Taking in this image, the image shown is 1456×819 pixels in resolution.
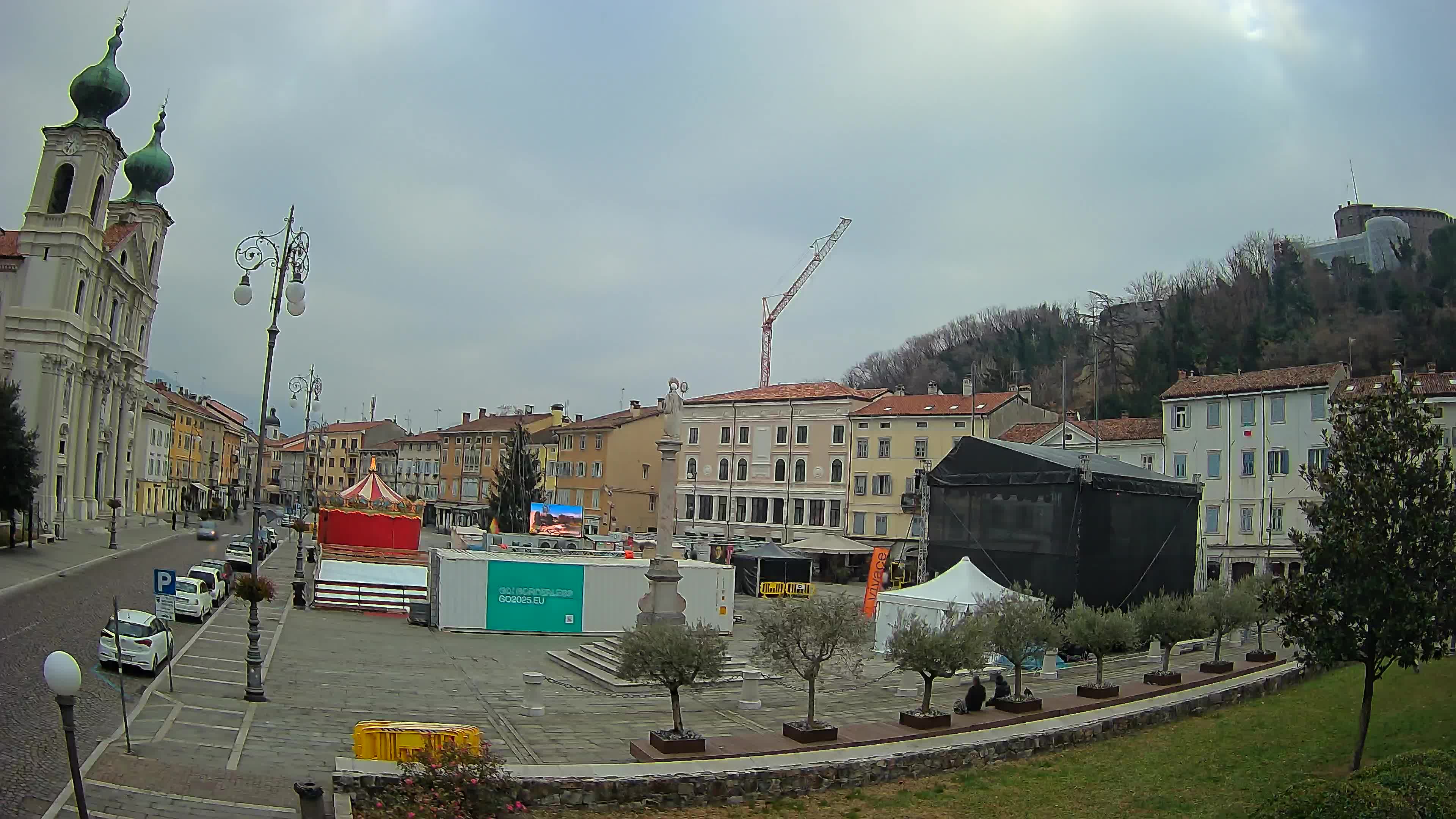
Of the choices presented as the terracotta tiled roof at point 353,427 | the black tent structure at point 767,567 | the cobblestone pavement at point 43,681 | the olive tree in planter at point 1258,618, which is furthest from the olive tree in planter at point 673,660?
the terracotta tiled roof at point 353,427

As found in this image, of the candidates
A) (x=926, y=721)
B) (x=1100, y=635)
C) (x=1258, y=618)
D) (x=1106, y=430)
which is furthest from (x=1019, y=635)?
(x=1106, y=430)

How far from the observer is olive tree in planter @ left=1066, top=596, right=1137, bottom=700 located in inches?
853

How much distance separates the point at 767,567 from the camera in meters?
48.3

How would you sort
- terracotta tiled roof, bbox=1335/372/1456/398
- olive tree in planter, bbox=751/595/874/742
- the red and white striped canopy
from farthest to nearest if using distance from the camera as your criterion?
the red and white striped canopy → terracotta tiled roof, bbox=1335/372/1456/398 → olive tree in planter, bbox=751/595/874/742

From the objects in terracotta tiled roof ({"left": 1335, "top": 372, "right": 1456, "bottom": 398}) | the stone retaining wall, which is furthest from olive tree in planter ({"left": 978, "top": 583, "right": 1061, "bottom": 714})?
terracotta tiled roof ({"left": 1335, "top": 372, "right": 1456, "bottom": 398})

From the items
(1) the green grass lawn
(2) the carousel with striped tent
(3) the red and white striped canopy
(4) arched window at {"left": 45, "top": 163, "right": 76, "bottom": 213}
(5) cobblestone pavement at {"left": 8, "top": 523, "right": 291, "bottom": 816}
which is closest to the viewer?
(5) cobblestone pavement at {"left": 8, "top": 523, "right": 291, "bottom": 816}

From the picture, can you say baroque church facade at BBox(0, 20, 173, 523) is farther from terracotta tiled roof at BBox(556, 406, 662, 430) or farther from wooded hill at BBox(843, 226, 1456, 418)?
wooded hill at BBox(843, 226, 1456, 418)

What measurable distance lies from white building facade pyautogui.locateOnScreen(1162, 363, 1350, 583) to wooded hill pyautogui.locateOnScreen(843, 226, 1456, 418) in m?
6.01

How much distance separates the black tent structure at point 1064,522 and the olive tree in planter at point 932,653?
46.8 feet

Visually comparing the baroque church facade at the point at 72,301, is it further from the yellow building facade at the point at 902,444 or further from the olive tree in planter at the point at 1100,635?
the olive tree in planter at the point at 1100,635

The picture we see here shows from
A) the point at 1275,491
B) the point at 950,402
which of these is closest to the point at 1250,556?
the point at 1275,491

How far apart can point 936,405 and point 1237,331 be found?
36520mm

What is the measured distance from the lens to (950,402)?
61312mm

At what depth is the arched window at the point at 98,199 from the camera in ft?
200
